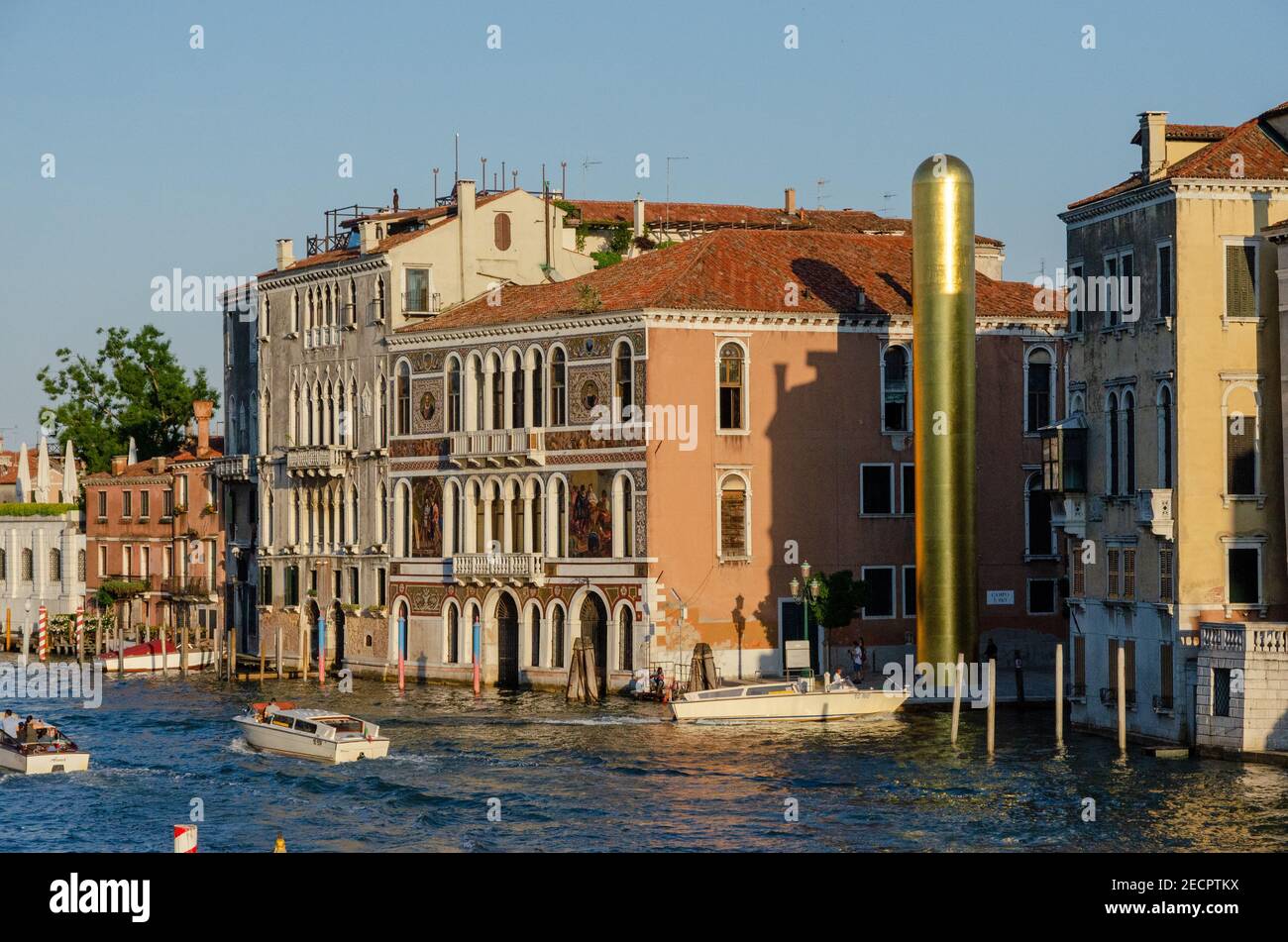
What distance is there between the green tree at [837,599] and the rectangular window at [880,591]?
202cm

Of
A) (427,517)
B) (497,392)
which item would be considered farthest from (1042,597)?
(427,517)

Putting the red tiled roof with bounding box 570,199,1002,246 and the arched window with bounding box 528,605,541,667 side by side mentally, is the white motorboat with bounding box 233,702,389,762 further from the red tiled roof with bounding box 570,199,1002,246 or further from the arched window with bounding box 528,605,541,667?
the red tiled roof with bounding box 570,199,1002,246

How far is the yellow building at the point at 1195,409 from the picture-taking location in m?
42.3

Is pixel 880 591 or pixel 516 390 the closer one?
pixel 880 591

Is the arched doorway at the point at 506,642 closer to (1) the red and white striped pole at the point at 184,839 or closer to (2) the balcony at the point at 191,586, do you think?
(2) the balcony at the point at 191,586

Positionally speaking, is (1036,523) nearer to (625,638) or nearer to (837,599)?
(837,599)

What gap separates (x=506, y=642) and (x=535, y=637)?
1.69 m

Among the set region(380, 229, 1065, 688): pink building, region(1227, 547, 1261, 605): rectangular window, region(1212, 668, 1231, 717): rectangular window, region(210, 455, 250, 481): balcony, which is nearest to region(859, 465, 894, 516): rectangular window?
region(380, 229, 1065, 688): pink building

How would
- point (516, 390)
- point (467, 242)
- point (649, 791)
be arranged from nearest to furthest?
point (649, 791), point (516, 390), point (467, 242)

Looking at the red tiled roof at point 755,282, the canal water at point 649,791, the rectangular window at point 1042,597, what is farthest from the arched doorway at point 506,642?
the rectangular window at point 1042,597

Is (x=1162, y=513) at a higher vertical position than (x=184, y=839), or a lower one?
higher

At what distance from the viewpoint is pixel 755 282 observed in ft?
190

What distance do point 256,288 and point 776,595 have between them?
2568cm
